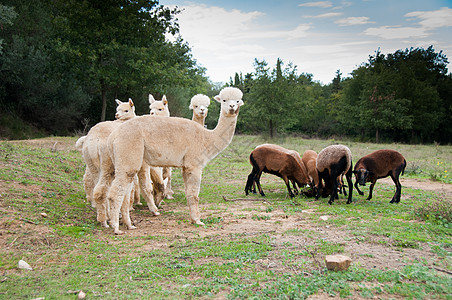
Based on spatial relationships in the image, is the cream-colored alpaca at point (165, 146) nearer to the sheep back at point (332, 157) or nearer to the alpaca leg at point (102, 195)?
the alpaca leg at point (102, 195)

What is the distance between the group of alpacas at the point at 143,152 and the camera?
6.67 meters

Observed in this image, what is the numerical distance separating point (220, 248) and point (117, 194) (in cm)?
241

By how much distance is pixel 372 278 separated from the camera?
14.3ft

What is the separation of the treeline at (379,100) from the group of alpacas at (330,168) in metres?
23.8

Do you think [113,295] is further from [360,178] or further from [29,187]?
[360,178]

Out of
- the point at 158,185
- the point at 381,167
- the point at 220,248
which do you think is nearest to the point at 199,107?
the point at 158,185

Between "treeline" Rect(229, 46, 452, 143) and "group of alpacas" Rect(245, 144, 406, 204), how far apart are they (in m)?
23.8

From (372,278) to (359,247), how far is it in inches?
50.8

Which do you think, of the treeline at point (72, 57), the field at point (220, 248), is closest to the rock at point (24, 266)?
the field at point (220, 248)

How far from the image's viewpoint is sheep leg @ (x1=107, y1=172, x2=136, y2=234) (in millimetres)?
6598

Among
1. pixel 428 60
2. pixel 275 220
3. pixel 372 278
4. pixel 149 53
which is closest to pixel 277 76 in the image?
pixel 149 53

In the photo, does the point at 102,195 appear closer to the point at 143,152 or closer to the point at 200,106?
the point at 143,152

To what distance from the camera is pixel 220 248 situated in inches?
224

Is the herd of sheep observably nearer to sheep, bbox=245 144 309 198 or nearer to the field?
the field
